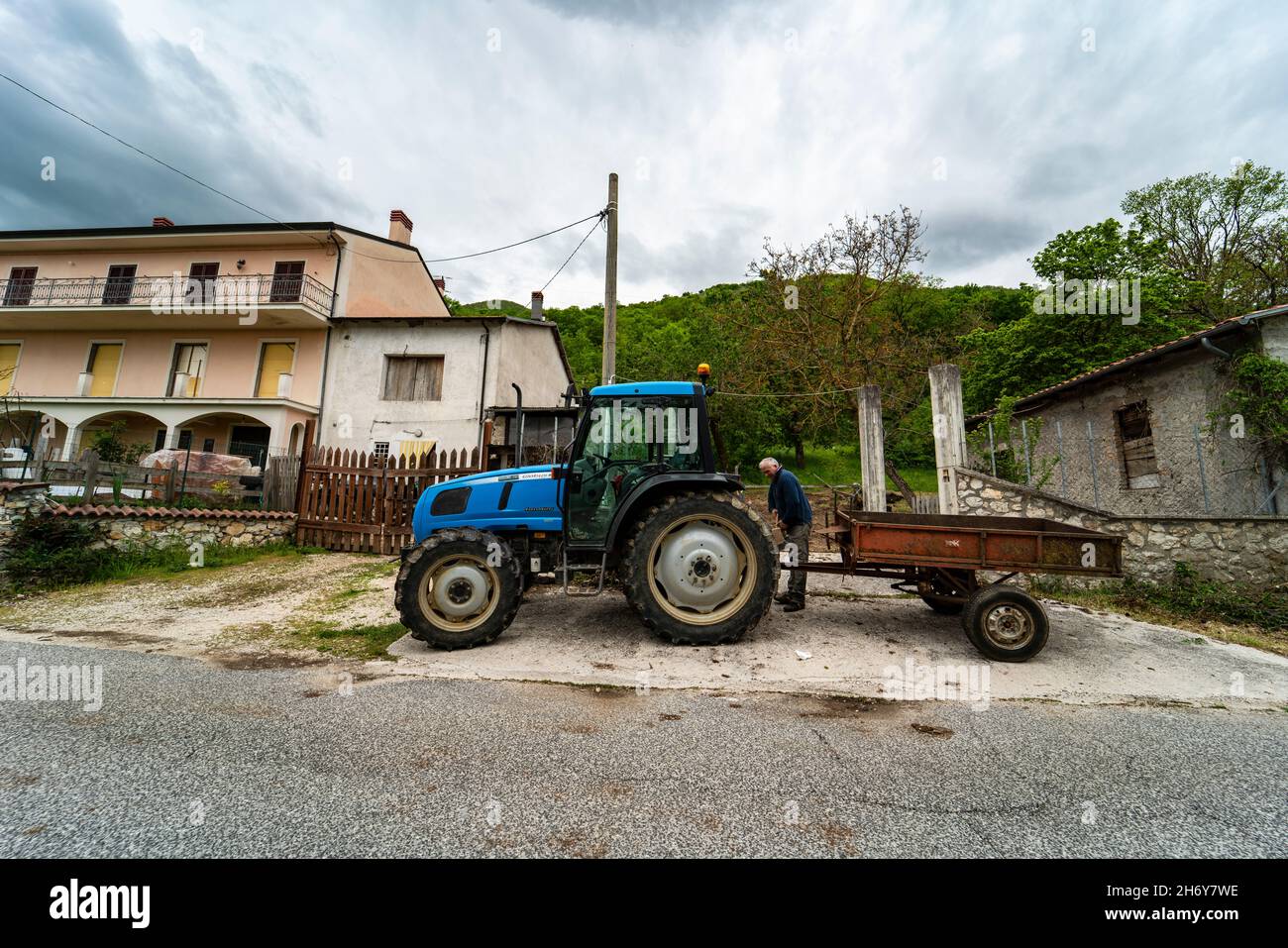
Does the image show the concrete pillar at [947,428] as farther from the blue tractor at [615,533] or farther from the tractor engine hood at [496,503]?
the tractor engine hood at [496,503]

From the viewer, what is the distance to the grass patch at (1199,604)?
17.5 feet

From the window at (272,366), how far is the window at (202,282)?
2597mm

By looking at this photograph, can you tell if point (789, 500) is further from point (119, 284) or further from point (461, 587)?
point (119, 284)

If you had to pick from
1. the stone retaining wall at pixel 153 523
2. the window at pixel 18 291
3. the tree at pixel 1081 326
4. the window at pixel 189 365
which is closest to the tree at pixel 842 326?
the tree at pixel 1081 326

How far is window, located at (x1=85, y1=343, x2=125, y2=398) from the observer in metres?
17.7

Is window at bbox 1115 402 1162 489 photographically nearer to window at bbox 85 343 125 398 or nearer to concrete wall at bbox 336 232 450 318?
concrete wall at bbox 336 232 450 318

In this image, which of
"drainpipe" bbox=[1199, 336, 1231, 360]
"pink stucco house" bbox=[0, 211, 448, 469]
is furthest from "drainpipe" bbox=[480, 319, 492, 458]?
"drainpipe" bbox=[1199, 336, 1231, 360]

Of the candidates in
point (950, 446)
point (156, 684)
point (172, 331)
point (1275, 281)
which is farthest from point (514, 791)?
point (1275, 281)

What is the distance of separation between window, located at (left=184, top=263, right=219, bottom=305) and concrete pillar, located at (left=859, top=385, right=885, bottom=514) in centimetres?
2064

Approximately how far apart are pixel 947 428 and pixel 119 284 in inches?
1018

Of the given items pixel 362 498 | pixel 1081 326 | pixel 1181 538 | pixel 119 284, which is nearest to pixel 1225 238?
pixel 1081 326

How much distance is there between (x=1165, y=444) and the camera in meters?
8.88
